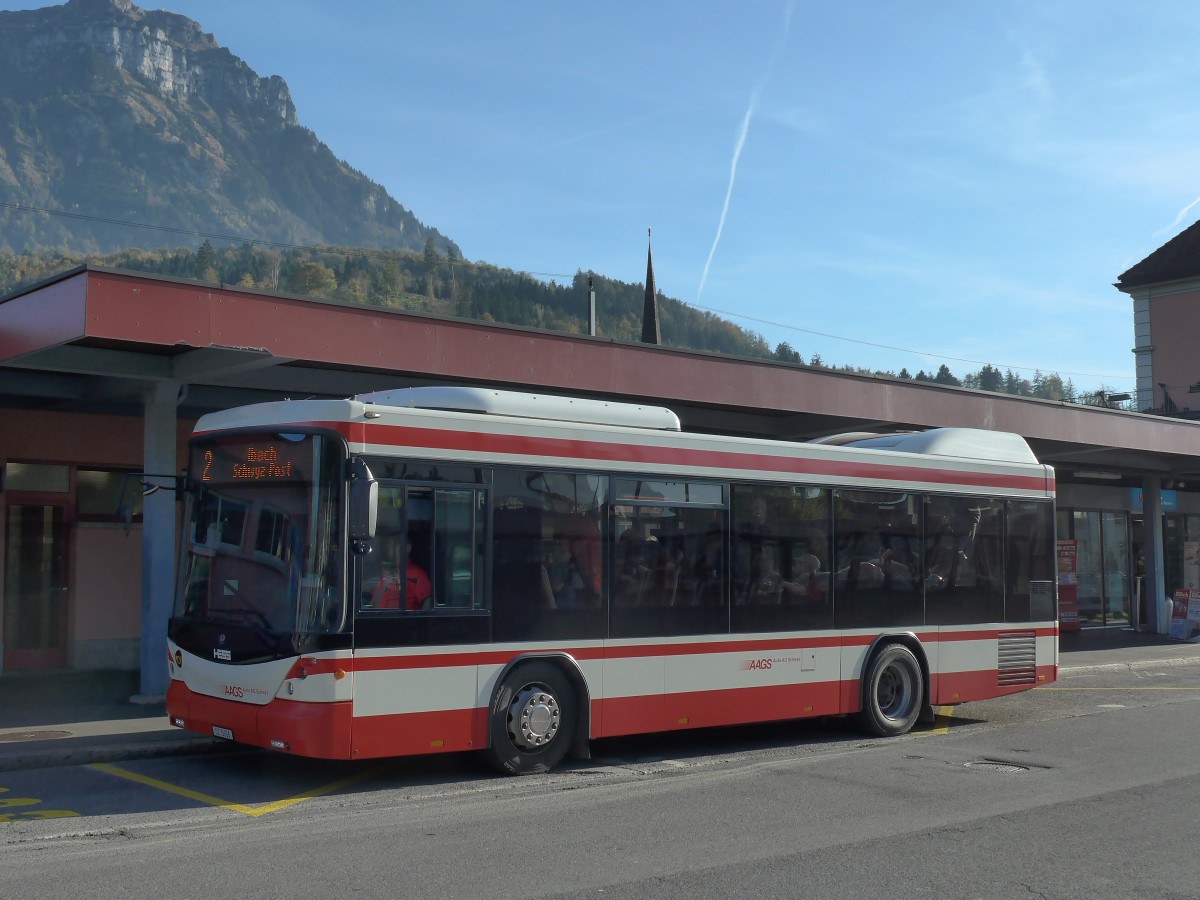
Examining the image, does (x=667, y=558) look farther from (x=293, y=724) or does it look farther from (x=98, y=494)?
(x=98, y=494)

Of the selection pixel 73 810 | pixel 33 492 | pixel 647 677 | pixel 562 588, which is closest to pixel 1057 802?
pixel 647 677

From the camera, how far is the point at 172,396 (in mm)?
14305

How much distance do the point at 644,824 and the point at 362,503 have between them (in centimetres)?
304

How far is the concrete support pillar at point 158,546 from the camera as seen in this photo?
45.1 feet

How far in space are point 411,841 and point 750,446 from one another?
5492 mm

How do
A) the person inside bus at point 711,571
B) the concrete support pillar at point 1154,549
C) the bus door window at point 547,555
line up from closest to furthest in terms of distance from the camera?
the bus door window at point 547,555 → the person inside bus at point 711,571 → the concrete support pillar at point 1154,549

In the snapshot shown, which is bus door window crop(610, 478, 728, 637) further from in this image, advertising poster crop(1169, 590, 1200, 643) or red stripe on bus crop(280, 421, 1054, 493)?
advertising poster crop(1169, 590, 1200, 643)

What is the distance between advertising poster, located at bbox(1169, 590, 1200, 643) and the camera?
26.2 m

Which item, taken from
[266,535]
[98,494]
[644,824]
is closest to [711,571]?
[644,824]

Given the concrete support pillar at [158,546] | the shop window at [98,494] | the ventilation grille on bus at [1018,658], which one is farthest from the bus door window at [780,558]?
the shop window at [98,494]

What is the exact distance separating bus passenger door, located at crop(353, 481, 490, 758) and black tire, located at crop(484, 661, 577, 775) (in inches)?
9.7

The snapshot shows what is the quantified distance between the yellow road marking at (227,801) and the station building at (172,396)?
2.19m

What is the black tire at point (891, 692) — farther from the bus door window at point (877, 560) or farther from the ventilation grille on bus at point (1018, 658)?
the ventilation grille on bus at point (1018, 658)

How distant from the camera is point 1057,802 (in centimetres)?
899
